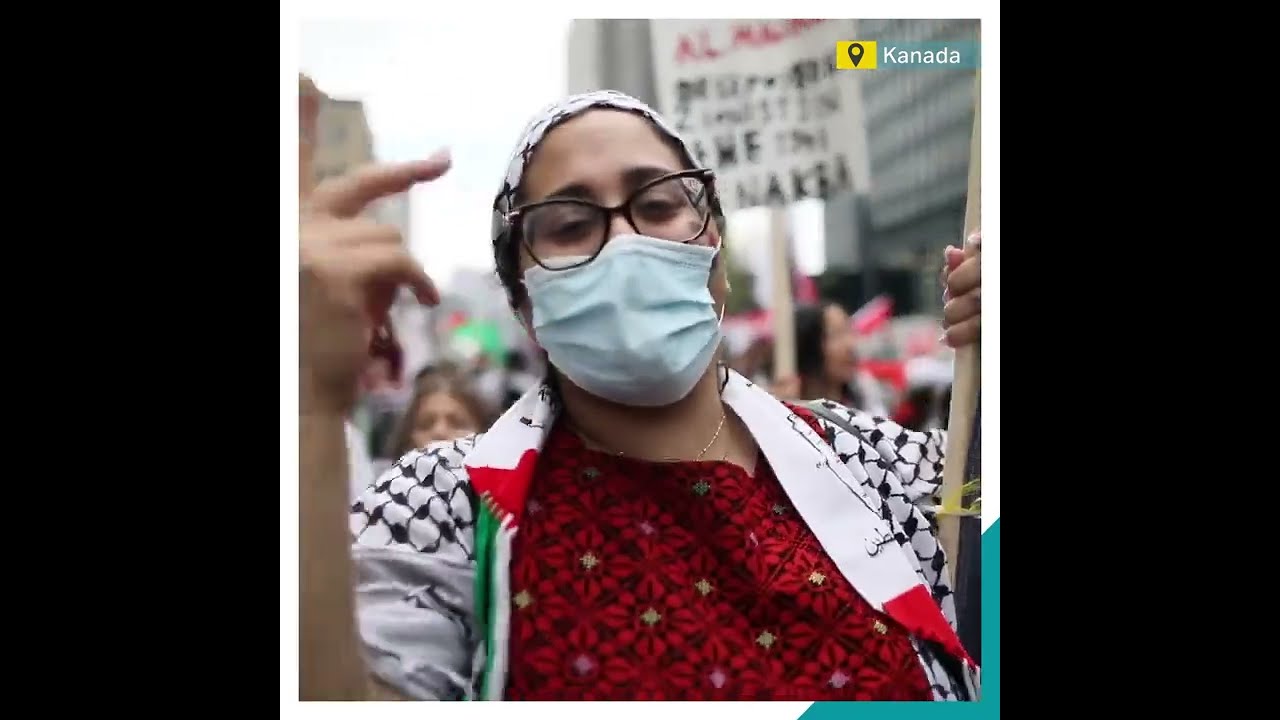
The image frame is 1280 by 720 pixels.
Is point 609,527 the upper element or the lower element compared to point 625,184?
lower

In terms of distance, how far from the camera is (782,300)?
2.99m

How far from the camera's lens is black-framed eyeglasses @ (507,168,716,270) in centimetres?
210

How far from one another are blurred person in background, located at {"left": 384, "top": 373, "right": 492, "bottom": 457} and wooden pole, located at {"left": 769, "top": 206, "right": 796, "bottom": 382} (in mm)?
832

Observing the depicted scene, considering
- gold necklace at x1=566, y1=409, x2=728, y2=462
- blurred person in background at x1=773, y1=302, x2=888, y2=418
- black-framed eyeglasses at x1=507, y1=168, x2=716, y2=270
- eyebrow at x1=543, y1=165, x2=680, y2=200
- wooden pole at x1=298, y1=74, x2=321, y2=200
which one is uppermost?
wooden pole at x1=298, y1=74, x2=321, y2=200

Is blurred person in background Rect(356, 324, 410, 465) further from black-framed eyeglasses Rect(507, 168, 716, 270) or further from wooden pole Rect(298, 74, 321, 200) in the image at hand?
wooden pole Rect(298, 74, 321, 200)

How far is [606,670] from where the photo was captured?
205cm

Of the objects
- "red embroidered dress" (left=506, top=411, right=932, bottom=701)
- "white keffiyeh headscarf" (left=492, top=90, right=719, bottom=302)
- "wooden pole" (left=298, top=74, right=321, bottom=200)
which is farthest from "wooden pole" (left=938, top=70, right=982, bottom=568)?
"wooden pole" (left=298, top=74, right=321, bottom=200)

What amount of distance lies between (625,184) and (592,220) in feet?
0.30

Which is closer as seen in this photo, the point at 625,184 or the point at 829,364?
the point at 625,184

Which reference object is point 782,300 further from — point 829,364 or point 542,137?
point 542,137

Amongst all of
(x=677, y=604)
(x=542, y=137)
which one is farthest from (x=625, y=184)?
(x=677, y=604)

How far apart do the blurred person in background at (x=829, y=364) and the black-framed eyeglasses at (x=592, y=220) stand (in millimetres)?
756

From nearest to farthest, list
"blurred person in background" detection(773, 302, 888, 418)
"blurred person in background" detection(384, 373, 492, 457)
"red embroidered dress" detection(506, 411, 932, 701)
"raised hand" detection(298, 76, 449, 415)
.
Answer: "raised hand" detection(298, 76, 449, 415) < "red embroidered dress" detection(506, 411, 932, 701) < "blurred person in background" detection(773, 302, 888, 418) < "blurred person in background" detection(384, 373, 492, 457)

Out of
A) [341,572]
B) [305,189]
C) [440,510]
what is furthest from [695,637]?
[305,189]
